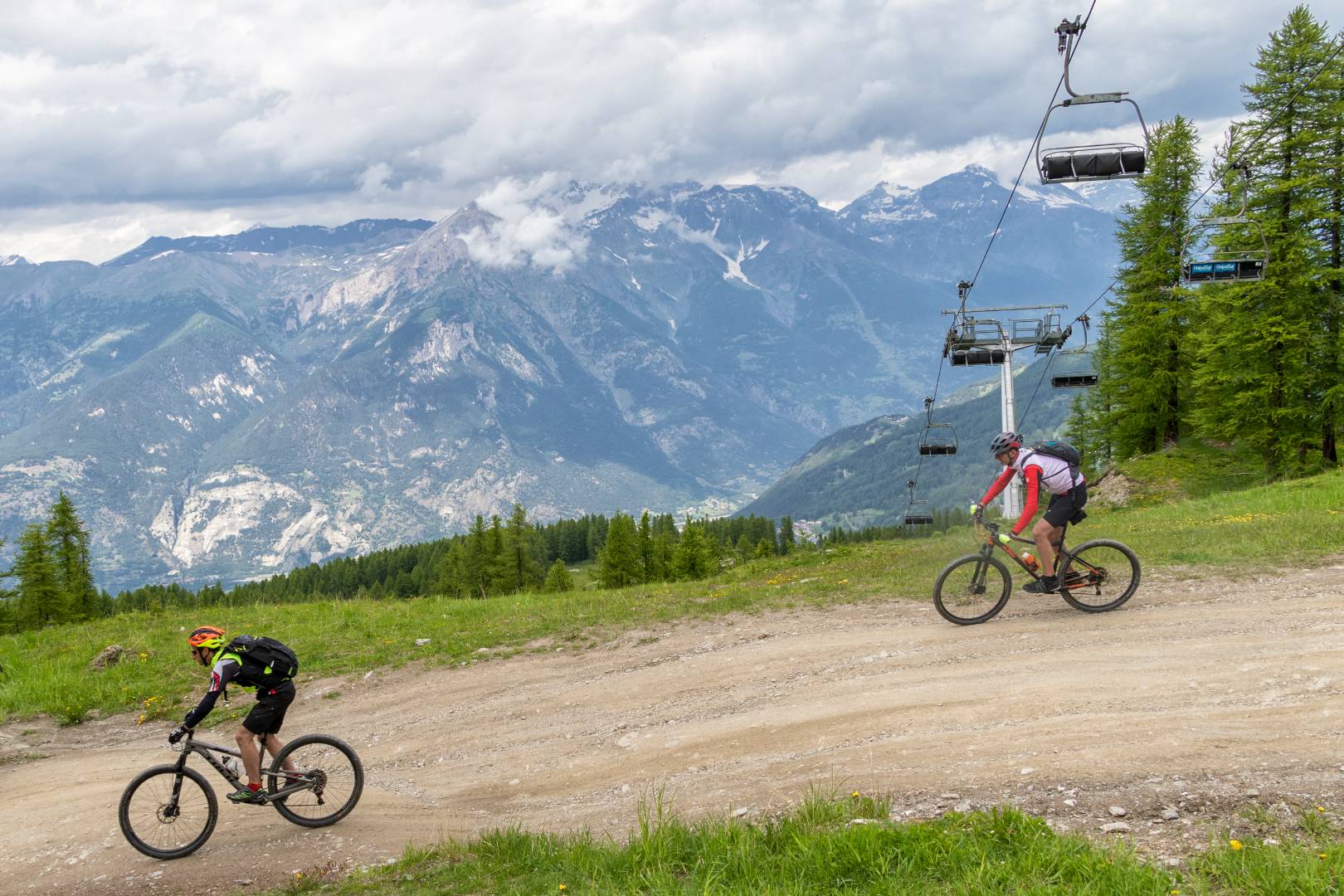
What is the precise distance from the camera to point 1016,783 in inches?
339

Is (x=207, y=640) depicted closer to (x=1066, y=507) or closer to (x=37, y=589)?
(x=1066, y=507)

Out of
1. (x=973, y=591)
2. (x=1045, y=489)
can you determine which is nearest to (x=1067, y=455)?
(x=1045, y=489)

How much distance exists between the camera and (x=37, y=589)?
51.7 metres

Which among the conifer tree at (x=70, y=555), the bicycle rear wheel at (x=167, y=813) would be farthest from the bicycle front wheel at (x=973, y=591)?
the conifer tree at (x=70, y=555)

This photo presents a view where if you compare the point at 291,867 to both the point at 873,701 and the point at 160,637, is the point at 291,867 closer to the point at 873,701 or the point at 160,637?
the point at 873,701

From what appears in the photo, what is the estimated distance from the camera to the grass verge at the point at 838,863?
6.16 metres

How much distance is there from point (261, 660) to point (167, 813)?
2193mm

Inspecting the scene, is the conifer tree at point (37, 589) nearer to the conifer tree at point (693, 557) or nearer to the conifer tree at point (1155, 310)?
the conifer tree at point (693, 557)

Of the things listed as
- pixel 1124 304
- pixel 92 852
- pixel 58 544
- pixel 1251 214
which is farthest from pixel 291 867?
pixel 58 544

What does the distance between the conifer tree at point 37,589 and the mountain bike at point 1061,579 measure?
5668 centimetres

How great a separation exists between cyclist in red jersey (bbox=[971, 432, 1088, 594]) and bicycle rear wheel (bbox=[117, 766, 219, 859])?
1247 cm

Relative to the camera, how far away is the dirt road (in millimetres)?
8617

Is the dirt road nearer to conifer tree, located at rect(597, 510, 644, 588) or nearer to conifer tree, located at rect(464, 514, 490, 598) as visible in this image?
conifer tree, located at rect(597, 510, 644, 588)

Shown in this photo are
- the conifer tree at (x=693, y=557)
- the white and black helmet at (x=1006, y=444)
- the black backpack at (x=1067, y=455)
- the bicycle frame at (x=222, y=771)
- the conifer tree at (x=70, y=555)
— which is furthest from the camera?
the conifer tree at (x=693, y=557)
